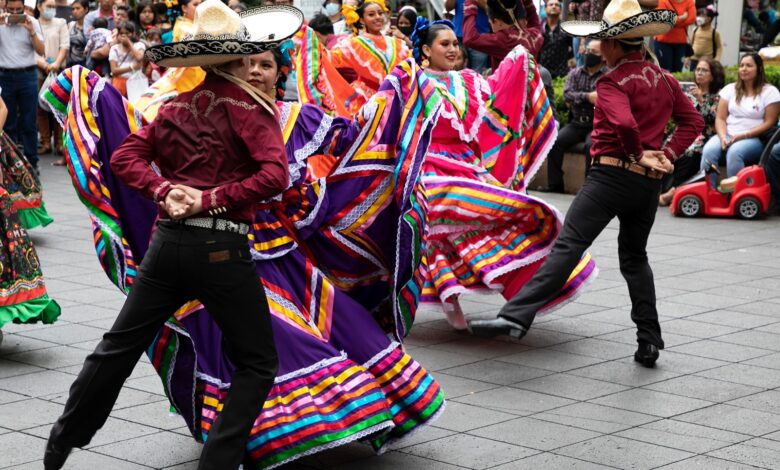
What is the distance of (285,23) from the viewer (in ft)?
14.8

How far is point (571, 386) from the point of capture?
19.0 feet

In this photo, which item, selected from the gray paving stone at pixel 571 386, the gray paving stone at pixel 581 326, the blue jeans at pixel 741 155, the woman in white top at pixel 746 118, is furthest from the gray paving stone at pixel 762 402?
the woman in white top at pixel 746 118

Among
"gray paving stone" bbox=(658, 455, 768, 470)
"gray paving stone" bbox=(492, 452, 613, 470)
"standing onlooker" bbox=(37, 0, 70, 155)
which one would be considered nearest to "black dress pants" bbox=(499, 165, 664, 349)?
"gray paving stone" bbox=(492, 452, 613, 470)

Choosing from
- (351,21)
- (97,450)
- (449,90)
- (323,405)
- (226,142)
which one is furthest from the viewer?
(351,21)

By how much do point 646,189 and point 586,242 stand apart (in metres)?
0.38

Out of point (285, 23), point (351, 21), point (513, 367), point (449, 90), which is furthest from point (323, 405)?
point (351, 21)

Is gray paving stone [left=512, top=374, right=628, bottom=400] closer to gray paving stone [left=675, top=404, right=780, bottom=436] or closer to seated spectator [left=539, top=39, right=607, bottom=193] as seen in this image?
gray paving stone [left=675, top=404, right=780, bottom=436]

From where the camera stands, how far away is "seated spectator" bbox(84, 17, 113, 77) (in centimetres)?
1466

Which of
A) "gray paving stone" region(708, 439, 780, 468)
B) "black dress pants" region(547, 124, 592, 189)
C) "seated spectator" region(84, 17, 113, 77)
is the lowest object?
"black dress pants" region(547, 124, 592, 189)

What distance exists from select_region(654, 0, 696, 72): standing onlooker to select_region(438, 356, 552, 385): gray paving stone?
332 inches

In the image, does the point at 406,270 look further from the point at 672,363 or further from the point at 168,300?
the point at 672,363

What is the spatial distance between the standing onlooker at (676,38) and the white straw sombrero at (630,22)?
800 cm

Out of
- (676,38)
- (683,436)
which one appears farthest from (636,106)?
(676,38)

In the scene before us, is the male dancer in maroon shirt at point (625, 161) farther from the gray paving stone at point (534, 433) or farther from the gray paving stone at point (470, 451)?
the gray paving stone at point (470, 451)
